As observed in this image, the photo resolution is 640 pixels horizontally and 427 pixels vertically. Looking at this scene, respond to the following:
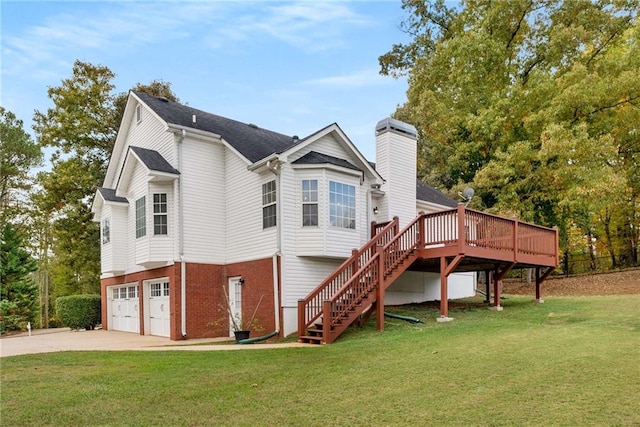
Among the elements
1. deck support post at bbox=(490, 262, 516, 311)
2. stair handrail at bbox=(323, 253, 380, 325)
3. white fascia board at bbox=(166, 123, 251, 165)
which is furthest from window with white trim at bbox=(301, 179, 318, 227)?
deck support post at bbox=(490, 262, 516, 311)

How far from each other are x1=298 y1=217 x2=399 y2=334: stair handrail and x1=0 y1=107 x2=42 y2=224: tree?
24.0 m

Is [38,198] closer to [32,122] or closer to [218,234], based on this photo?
[32,122]

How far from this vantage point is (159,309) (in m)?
16.2

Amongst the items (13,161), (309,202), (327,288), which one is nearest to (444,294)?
(327,288)

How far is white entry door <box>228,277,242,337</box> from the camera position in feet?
50.2

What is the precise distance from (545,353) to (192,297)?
409 inches

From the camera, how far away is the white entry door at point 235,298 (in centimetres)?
1531

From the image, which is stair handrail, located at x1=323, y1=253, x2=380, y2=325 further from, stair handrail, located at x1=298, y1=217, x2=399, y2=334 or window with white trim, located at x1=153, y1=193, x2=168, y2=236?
window with white trim, located at x1=153, y1=193, x2=168, y2=236

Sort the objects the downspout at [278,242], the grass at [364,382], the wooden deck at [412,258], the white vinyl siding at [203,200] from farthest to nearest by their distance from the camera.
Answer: the white vinyl siding at [203,200] → the downspout at [278,242] → the wooden deck at [412,258] → the grass at [364,382]

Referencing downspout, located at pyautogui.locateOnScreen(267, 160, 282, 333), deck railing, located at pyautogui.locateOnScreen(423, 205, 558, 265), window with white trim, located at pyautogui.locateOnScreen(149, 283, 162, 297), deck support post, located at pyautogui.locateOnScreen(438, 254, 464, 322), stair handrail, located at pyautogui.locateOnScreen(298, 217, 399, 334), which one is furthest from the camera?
window with white trim, located at pyautogui.locateOnScreen(149, 283, 162, 297)

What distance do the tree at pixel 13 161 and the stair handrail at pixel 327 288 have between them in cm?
2403

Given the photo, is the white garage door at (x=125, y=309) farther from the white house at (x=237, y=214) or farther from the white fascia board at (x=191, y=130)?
the white fascia board at (x=191, y=130)

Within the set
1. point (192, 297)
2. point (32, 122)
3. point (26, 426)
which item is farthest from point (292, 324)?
point (32, 122)

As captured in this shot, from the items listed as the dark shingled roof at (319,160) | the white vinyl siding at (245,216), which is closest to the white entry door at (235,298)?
the white vinyl siding at (245,216)
